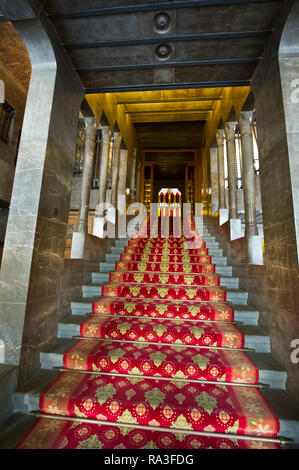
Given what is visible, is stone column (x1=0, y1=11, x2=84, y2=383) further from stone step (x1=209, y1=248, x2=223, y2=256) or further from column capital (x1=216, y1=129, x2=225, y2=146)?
column capital (x1=216, y1=129, x2=225, y2=146)

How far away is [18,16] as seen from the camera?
1.90 meters

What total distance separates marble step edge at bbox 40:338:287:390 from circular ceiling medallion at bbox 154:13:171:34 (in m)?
3.37

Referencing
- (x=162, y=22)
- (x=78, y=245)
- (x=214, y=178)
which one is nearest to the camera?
(x=162, y=22)

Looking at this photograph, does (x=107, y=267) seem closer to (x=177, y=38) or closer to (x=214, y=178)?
(x=177, y=38)

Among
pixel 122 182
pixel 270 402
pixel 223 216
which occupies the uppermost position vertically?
pixel 122 182

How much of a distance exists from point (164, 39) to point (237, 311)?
3141mm

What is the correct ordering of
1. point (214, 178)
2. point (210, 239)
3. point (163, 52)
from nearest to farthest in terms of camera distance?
point (163, 52)
point (210, 239)
point (214, 178)

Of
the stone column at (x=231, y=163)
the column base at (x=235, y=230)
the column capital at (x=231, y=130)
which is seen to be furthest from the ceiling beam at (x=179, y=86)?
the column base at (x=235, y=230)

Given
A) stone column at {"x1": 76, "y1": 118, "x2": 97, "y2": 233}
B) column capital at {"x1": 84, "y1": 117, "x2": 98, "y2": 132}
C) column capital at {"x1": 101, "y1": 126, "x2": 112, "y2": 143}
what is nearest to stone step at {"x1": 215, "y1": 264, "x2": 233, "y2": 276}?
stone column at {"x1": 76, "y1": 118, "x2": 97, "y2": 233}

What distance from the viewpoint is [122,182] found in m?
6.48

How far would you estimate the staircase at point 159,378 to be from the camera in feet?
4.49

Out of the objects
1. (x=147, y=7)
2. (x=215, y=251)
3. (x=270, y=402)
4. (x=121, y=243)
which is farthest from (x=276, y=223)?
(x=121, y=243)
